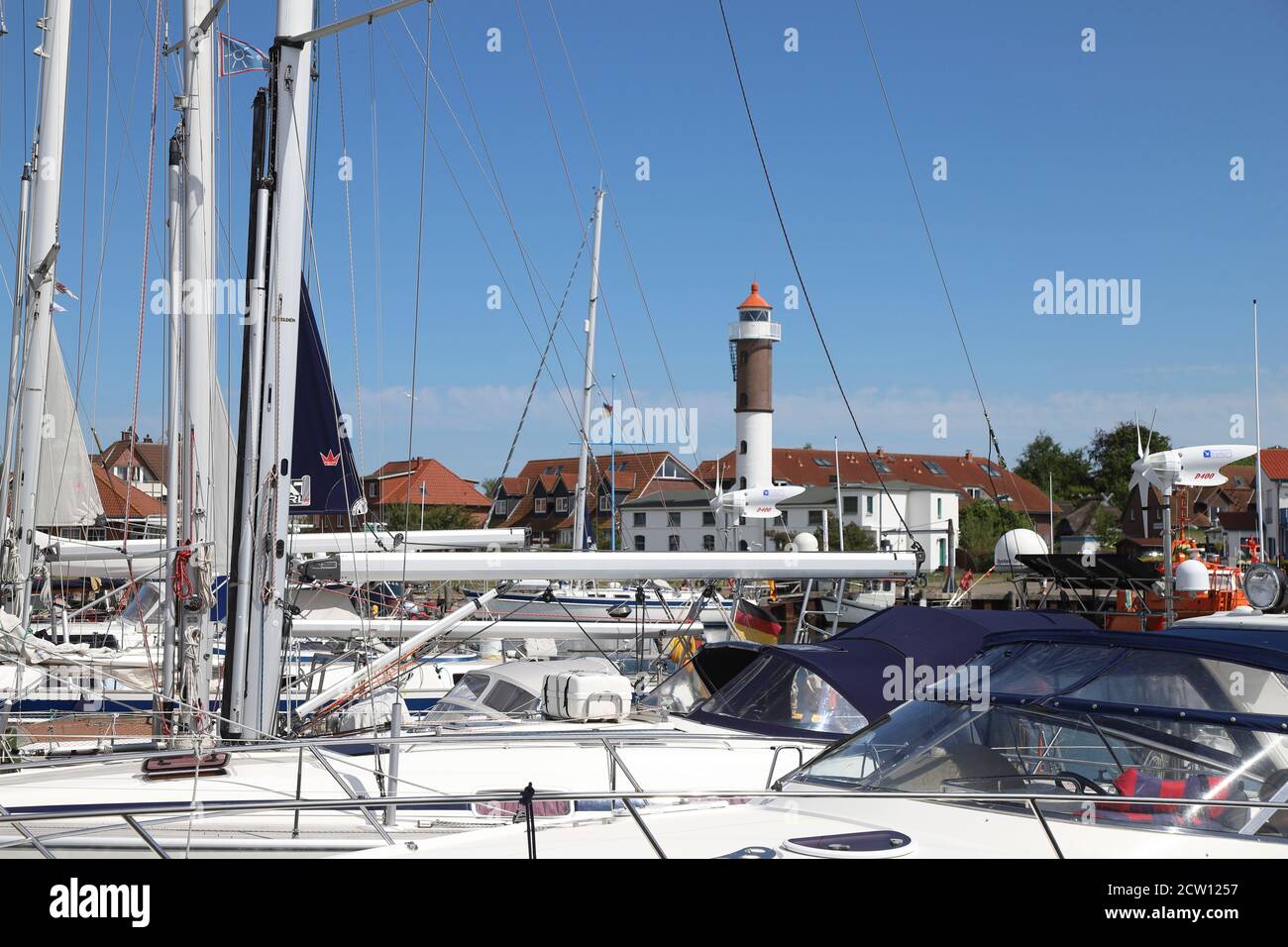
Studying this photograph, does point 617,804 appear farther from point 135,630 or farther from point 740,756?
point 135,630

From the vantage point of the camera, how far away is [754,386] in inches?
1737

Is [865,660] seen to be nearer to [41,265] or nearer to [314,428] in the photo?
[314,428]

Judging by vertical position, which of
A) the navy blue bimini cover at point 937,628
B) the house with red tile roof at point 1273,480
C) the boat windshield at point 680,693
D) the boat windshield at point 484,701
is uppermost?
the house with red tile roof at point 1273,480

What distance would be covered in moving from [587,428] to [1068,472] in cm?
7214

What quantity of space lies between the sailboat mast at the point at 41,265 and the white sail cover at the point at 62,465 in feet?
5.99

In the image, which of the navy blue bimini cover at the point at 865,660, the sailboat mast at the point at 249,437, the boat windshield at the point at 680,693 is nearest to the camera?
the sailboat mast at the point at 249,437

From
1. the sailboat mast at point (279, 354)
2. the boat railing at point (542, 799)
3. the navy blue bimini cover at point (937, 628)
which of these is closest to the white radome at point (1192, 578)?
the navy blue bimini cover at point (937, 628)

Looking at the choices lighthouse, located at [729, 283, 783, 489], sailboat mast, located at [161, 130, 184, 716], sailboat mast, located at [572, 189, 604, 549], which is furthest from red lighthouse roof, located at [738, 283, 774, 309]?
sailboat mast, located at [161, 130, 184, 716]

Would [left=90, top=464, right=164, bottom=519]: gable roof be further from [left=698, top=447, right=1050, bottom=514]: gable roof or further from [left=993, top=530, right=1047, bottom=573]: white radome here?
[left=698, top=447, right=1050, bottom=514]: gable roof

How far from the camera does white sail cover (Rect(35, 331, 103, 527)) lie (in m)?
16.9

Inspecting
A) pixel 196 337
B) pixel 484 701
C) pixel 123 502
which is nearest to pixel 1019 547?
pixel 484 701

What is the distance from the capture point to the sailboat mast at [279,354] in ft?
26.1

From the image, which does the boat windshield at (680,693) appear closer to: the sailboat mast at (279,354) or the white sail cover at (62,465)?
the sailboat mast at (279,354)

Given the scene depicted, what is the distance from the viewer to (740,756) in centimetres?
806
